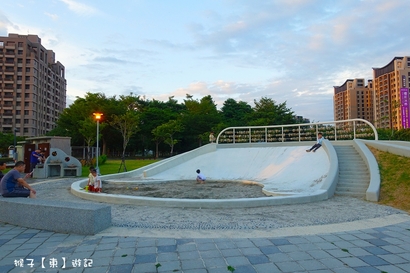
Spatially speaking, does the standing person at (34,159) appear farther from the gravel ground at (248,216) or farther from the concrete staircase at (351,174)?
the concrete staircase at (351,174)

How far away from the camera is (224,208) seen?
774cm

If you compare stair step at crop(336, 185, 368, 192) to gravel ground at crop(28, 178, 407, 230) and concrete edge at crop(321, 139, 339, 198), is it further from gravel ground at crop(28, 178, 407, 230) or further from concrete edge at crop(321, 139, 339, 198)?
gravel ground at crop(28, 178, 407, 230)

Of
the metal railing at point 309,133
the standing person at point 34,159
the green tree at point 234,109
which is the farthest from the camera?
the green tree at point 234,109

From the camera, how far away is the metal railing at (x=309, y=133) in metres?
14.9

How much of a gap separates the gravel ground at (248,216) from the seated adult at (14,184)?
84.3 inches

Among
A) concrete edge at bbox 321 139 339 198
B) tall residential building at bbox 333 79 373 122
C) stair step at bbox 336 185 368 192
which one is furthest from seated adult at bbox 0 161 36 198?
tall residential building at bbox 333 79 373 122

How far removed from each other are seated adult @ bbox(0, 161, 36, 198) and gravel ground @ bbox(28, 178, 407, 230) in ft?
7.03

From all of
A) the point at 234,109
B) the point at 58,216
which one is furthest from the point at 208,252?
the point at 234,109

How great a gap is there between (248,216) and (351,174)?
6.52 meters

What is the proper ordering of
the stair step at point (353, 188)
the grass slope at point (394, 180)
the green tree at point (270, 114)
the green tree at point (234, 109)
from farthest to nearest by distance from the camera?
the green tree at point (234, 109)
the green tree at point (270, 114)
the stair step at point (353, 188)
the grass slope at point (394, 180)

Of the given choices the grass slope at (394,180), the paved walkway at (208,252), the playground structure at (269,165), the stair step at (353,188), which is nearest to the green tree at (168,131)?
the playground structure at (269,165)

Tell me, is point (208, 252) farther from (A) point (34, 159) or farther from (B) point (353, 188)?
(A) point (34, 159)

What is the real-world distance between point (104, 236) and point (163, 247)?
1304 mm

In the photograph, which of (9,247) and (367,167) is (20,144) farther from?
(367,167)
